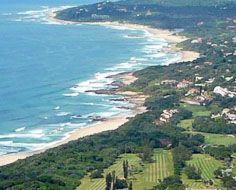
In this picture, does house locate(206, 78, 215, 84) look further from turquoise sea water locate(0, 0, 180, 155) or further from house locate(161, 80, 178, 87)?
turquoise sea water locate(0, 0, 180, 155)

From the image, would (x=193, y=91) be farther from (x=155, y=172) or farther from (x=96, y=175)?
(x=96, y=175)

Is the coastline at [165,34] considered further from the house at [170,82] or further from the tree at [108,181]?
the tree at [108,181]

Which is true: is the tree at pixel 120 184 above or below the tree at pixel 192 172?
above

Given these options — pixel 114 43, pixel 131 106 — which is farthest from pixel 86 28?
pixel 131 106

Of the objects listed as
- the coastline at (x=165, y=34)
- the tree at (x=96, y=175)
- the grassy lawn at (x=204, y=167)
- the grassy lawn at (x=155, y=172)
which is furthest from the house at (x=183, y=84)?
the tree at (x=96, y=175)

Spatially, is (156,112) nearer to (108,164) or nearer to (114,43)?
(108,164)

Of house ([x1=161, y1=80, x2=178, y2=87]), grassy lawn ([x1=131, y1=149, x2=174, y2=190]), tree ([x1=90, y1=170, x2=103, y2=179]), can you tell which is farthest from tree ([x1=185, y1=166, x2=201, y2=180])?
house ([x1=161, y1=80, x2=178, y2=87])
